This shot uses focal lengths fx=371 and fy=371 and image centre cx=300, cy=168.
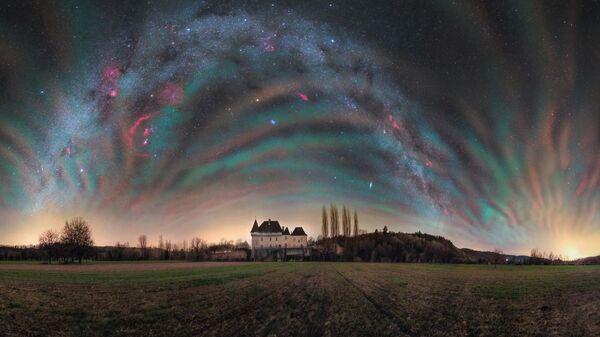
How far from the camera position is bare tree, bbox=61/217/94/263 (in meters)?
120

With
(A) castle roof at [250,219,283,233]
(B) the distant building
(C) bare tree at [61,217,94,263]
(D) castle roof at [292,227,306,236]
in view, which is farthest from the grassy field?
(D) castle roof at [292,227,306,236]

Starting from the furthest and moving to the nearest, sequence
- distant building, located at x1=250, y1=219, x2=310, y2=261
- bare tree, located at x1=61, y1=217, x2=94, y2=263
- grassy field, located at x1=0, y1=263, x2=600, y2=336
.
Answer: distant building, located at x1=250, y1=219, x2=310, y2=261
bare tree, located at x1=61, y1=217, x2=94, y2=263
grassy field, located at x1=0, y1=263, x2=600, y2=336

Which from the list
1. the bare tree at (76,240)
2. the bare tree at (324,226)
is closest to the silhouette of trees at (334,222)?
the bare tree at (324,226)

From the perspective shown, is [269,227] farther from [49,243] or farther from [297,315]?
[297,315]

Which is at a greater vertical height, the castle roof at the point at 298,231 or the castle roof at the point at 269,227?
the castle roof at the point at 269,227

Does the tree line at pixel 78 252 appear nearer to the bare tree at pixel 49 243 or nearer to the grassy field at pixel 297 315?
the bare tree at pixel 49 243

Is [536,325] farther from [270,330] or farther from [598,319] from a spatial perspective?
[270,330]

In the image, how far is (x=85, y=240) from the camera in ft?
406

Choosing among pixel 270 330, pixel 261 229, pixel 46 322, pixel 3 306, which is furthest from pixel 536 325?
pixel 261 229

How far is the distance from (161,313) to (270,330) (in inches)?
317

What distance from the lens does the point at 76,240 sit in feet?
398

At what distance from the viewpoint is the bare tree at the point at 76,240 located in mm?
119812

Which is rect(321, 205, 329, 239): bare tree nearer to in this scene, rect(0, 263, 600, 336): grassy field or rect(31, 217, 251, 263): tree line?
rect(31, 217, 251, 263): tree line

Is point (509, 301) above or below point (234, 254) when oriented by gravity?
above
